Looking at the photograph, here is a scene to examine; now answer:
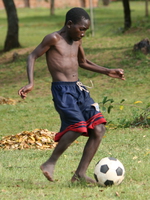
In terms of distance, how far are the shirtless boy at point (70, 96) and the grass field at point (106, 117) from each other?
33 cm

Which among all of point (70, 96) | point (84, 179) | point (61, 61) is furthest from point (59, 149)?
point (61, 61)

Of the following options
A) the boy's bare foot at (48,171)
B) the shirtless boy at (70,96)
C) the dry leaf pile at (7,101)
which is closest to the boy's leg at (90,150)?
the shirtless boy at (70,96)

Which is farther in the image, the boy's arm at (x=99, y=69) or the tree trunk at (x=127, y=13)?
the tree trunk at (x=127, y=13)

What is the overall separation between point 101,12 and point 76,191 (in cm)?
3548

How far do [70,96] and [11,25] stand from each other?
54.4 feet

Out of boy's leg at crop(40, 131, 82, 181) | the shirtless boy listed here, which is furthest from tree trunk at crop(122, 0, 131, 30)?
boy's leg at crop(40, 131, 82, 181)

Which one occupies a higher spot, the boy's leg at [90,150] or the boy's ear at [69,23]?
the boy's ear at [69,23]

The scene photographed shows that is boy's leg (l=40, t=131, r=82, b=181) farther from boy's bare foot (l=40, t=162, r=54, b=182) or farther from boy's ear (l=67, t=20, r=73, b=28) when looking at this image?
boy's ear (l=67, t=20, r=73, b=28)

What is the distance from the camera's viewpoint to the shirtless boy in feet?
15.7

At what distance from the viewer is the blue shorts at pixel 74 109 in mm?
4750

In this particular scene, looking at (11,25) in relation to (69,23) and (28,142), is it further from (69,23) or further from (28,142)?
(69,23)

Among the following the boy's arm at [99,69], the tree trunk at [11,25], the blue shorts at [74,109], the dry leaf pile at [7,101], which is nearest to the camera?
the blue shorts at [74,109]

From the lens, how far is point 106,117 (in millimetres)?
10234

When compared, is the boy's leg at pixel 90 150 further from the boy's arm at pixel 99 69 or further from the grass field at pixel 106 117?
the boy's arm at pixel 99 69
